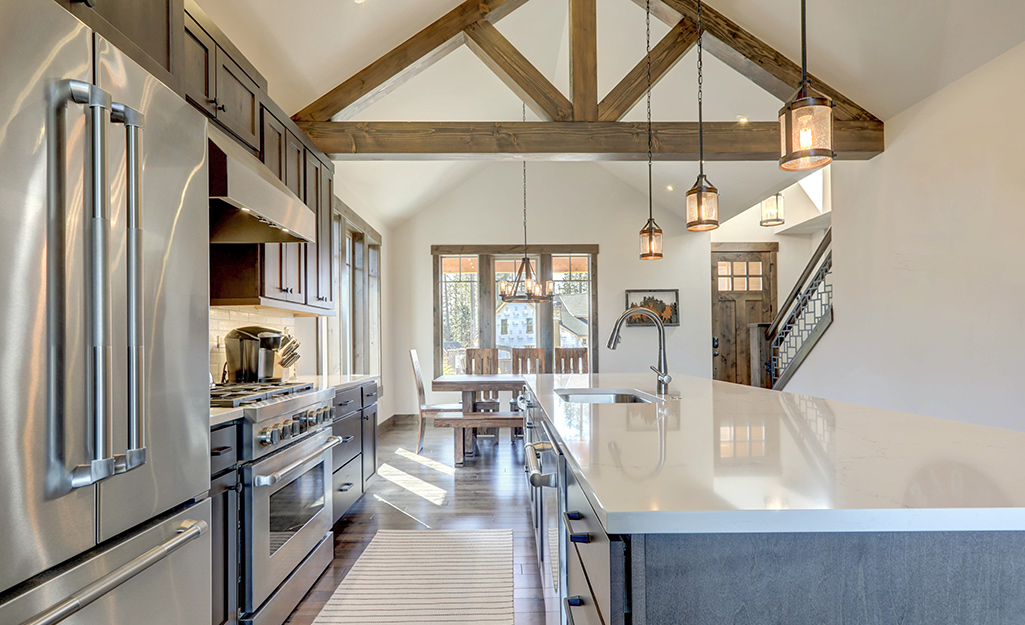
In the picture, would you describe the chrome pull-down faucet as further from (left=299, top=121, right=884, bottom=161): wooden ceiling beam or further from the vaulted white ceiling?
the vaulted white ceiling

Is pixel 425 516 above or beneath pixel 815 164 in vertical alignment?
beneath

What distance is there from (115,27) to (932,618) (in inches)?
75.4

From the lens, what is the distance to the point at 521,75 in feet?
12.6

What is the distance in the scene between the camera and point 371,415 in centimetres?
407

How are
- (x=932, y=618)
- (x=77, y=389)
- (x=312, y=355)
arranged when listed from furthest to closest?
1. (x=312, y=355)
2. (x=77, y=389)
3. (x=932, y=618)

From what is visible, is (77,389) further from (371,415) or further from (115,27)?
(371,415)

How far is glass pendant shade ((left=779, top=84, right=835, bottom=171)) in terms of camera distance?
169 centimetres

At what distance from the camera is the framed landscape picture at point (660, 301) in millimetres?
7473

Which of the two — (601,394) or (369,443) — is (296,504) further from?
(369,443)

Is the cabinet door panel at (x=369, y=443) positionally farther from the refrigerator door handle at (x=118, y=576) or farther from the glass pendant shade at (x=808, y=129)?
the glass pendant shade at (x=808, y=129)

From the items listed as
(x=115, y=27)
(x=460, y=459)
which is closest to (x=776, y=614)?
(x=115, y=27)

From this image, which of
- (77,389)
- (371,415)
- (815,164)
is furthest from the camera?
(371,415)

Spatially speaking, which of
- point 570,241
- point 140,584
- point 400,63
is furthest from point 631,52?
point 140,584

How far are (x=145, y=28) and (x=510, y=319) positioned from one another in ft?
20.6
